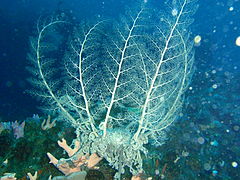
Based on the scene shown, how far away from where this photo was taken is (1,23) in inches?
750

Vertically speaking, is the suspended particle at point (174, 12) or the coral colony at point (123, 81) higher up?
the suspended particle at point (174, 12)

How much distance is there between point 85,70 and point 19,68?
1427 centimetres

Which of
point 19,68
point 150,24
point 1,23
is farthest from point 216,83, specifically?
point 1,23

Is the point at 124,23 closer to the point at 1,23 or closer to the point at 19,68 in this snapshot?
the point at 19,68

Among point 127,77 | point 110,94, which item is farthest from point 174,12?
point 110,94

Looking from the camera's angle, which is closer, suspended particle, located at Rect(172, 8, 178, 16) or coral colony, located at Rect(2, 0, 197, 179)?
coral colony, located at Rect(2, 0, 197, 179)

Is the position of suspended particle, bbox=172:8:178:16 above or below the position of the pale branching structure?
above

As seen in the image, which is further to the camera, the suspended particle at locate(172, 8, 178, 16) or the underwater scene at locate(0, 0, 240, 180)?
the suspended particle at locate(172, 8, 178, 16)

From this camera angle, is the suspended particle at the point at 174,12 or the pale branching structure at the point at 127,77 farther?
the suspended particle at the point at 174,12

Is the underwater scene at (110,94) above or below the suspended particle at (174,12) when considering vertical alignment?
below

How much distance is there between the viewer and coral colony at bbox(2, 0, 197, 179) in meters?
4.29

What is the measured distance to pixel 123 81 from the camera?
14.7ft

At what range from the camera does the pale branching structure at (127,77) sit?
437 centimetres

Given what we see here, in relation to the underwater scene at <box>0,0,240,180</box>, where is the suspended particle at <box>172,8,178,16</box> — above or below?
above
